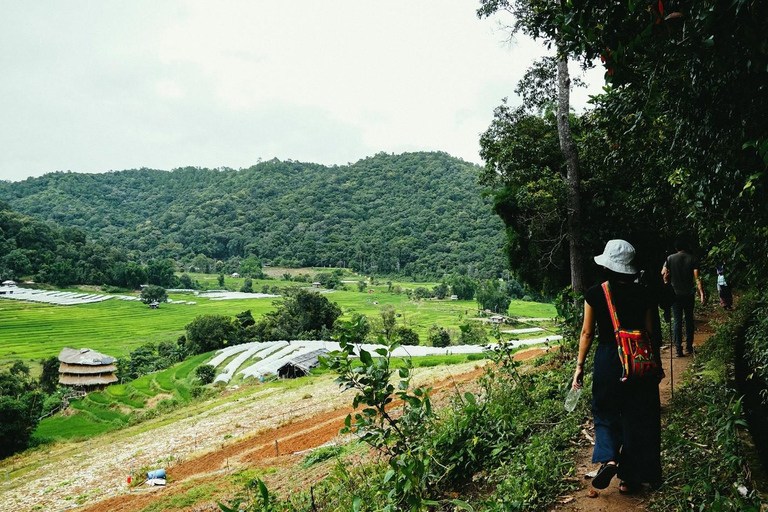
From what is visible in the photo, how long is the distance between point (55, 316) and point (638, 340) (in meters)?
78.9

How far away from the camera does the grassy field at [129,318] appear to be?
2016 inches

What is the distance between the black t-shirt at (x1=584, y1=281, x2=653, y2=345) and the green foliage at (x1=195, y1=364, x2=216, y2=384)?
118ft

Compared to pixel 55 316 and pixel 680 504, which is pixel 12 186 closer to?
pixel 55 316

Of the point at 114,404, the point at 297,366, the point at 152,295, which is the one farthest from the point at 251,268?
the point at 297,366

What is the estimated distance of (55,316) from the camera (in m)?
64.9

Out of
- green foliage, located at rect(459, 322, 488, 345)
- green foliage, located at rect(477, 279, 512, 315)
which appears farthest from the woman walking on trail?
green foliage, located at rect(477, 279, 512, 315)

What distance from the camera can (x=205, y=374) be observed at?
35.6 m

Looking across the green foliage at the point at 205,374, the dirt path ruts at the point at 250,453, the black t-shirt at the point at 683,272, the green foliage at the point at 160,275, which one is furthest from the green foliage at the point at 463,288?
the black t-shirt at the point at 683,272

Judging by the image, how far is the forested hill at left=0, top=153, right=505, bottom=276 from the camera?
9488 centimetres

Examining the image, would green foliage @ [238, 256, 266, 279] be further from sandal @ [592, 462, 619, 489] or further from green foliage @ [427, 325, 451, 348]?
sandal @ [592, 462, 619, 489]

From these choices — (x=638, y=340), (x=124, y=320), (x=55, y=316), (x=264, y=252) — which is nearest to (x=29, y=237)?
(x=55, y=316)

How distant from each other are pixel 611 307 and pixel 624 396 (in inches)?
21.7

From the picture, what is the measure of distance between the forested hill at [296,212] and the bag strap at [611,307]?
73.7m

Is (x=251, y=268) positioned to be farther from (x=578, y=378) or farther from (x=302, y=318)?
(x=578, y=378)
